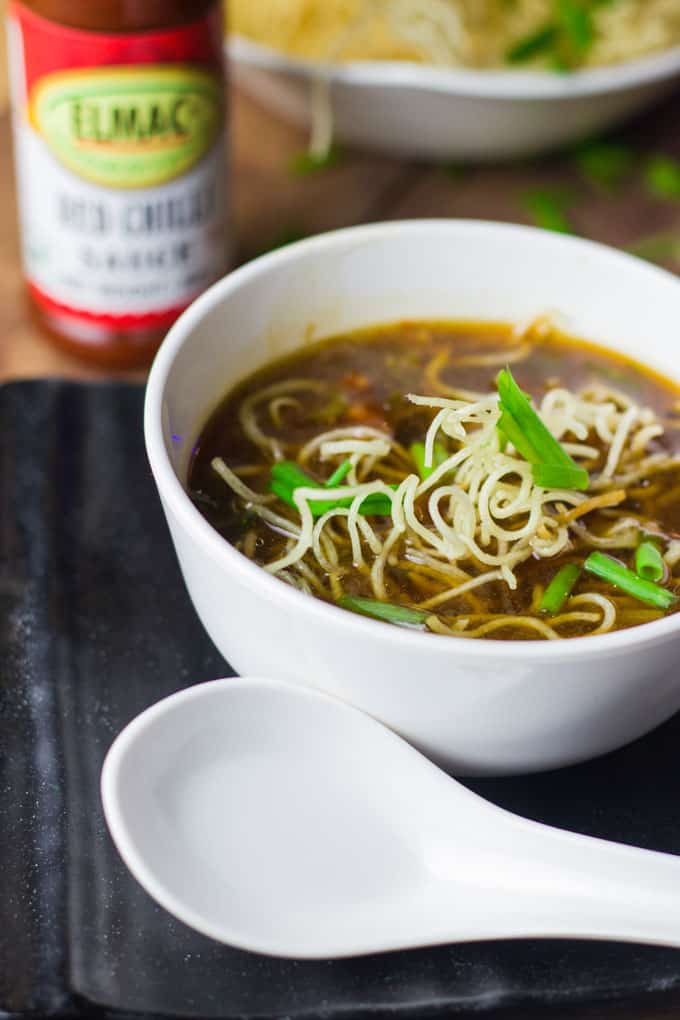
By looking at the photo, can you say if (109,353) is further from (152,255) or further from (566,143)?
(566,143)

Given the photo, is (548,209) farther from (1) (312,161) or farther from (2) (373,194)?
(1) (312,161)

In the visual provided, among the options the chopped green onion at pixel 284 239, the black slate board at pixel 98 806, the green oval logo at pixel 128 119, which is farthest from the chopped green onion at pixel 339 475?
the chopped green onion at pixel 284 239

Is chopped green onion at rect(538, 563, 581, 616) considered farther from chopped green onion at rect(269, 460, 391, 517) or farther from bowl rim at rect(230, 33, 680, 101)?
bowl rim at rect(230, 33, 680, 101)

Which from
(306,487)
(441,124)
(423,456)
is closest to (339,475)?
(306,487)

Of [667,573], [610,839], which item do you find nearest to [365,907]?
[610,839]

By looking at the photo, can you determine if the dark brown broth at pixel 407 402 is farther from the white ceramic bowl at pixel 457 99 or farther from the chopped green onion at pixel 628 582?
the white ceramic bowl at pixel 457 99

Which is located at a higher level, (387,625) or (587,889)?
(387,625)

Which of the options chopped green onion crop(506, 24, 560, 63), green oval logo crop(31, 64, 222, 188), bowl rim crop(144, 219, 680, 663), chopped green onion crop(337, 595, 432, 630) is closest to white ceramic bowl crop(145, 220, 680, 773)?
bowl rim crop(144, 219, 680, 663)
